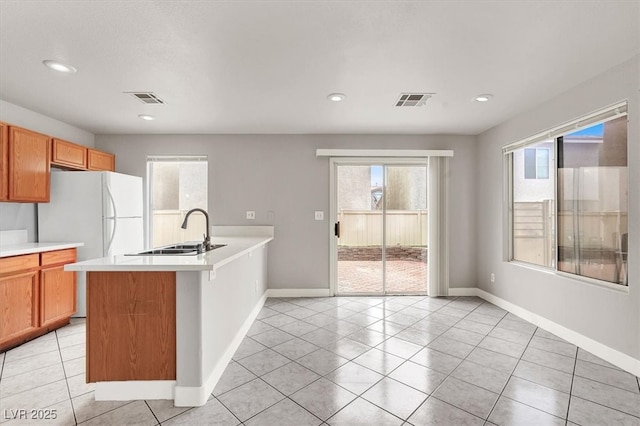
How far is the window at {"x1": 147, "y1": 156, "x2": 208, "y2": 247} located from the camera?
457 centimetres

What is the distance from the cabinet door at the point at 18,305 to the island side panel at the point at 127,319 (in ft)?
4.75

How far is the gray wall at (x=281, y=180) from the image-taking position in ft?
14.7

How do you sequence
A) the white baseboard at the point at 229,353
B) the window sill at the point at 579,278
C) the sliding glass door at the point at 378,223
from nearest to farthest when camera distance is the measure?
the white baseboard at the point at 229,353
the window sill at the point at 579,278
the sliding glass door at the point at 378,223

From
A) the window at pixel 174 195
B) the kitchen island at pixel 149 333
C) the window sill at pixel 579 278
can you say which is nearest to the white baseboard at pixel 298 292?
the window at pixel 174 195

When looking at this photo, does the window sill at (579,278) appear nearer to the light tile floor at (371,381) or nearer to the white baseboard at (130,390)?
the light tile floor at (371,381)

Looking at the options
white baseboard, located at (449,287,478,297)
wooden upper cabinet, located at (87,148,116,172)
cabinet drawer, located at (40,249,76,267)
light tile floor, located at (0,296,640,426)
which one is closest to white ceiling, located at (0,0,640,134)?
wooden upper cabinet, located at (87,148,116,172)

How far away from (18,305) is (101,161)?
206cm

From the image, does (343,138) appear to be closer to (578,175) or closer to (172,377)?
(578,175)

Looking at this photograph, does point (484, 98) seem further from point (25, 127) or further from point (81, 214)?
point (25, 127)

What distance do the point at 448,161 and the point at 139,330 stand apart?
4.27 metres

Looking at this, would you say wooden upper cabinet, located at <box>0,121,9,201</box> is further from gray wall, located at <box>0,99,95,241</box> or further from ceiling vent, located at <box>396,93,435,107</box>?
ceiling vent, located at <box>396,93,435,107</box>

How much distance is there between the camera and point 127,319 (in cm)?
200

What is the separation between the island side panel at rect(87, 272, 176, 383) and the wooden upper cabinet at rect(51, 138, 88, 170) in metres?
2.36

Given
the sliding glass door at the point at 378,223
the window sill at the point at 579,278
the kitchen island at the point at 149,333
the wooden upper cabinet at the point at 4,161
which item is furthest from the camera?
the sliding glass door at the point at 378,223
